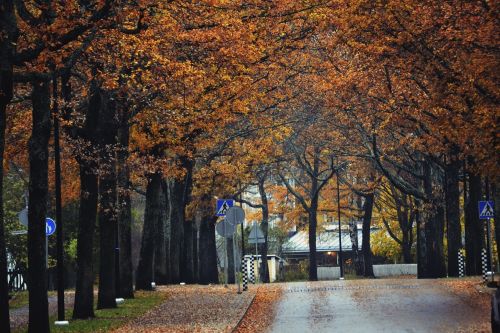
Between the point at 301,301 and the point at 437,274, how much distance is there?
1699 centimetres

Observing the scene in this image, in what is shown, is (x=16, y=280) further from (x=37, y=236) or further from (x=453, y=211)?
(x=37, y=236)

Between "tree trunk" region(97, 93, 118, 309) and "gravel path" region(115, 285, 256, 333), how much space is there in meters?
1.34

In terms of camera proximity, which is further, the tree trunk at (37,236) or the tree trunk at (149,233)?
the tree trunk at (149,233)

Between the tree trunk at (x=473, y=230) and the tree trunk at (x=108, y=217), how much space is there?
59.0 feet

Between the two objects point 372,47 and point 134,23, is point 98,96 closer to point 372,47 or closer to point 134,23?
point 134,23

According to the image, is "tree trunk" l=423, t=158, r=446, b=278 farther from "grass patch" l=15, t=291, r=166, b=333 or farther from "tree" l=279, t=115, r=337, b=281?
"grass patch" l=15, t=291, r=166, b=333

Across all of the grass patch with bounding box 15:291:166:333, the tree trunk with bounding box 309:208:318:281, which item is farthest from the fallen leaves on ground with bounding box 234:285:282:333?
the tree trunk with bounding box 309:208:318:281

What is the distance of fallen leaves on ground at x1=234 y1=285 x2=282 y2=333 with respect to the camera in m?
20.9

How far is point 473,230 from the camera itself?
40.9 meters

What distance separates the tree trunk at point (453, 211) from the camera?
41.0 m

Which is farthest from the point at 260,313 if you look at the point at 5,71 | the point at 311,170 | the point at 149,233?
the point at 311,170

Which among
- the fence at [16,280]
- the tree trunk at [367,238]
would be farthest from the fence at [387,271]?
the fence at [16,280]

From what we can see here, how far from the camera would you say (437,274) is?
44.3 meters

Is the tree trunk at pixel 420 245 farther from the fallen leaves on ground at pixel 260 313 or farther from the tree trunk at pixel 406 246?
the fallen leaves on ground at pixel 260 313
